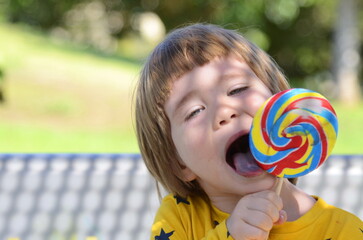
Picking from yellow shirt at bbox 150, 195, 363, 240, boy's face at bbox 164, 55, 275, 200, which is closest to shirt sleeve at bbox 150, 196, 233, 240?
yellow shirt at bbox 150, 195, 363, 240

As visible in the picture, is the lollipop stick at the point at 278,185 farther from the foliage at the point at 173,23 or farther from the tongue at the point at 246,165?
the foliage at the point at 173,23

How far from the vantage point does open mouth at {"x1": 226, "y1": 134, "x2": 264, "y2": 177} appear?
1.73m

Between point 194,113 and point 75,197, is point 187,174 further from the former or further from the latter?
point 75,197

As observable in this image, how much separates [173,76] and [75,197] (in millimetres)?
1131

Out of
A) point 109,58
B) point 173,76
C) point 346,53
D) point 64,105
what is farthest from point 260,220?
point 346,53

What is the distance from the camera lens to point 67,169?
287 cm

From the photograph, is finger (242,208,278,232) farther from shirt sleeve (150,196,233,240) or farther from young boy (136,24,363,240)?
shirt sleeve (150,196,233,240)

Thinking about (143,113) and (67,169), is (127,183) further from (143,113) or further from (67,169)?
(143,113)

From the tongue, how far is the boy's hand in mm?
57

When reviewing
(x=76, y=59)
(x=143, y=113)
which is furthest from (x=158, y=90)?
(x=76, y=59)

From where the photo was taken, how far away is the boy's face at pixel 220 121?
1.75 m

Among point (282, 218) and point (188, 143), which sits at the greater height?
point (188, 143)

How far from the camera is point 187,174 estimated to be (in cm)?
199

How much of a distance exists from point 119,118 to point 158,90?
24.0 ft
